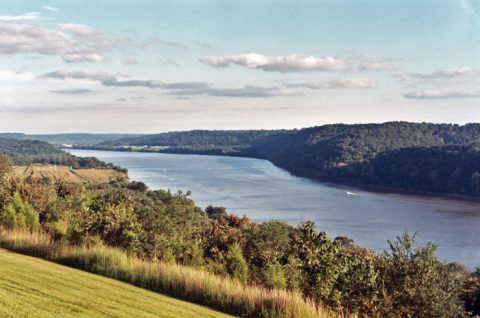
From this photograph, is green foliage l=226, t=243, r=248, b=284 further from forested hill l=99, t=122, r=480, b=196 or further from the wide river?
forested hill l=99, t=122, r=480, b=196

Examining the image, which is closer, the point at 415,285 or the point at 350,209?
the point at 415,285

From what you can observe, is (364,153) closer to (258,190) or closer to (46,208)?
(258,190)

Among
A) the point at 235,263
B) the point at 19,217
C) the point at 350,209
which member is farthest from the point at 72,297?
the point at 350,209

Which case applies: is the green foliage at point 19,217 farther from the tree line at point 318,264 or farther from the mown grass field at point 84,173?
the mown grass field at point 84,173

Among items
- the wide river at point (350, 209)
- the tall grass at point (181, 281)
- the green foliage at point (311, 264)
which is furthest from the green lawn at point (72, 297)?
the wide river at point (350, 209)

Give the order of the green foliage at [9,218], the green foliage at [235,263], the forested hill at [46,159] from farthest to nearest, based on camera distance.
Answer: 1. the forested hill at [46,159]
2. the green foliage at [9,218]
3. the green foliage at [235,263]

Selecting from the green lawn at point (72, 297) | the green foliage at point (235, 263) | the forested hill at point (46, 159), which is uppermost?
the green lawn at point (72, 297)

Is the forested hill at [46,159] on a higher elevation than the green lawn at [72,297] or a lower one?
lower

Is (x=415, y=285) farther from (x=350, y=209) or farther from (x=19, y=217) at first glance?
(x=350, y=209)
